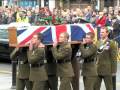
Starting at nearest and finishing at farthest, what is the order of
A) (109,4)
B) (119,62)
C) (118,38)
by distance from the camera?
1. (119,62)
2. (118,38)
3. (109,4)

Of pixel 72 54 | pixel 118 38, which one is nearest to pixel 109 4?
pixel 118 38

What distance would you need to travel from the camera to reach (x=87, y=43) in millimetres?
11297

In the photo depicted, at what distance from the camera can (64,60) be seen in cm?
1112

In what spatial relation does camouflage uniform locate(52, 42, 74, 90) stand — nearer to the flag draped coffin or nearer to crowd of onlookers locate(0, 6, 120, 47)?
the flag draped coffin

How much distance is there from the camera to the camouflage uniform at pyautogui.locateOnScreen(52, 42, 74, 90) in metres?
11.0

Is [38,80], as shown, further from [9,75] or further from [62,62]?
[9,75]

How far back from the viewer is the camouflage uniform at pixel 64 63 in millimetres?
10961

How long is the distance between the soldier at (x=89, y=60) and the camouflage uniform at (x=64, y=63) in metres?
0.36

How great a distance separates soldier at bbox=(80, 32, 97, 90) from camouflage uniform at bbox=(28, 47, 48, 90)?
0.92 m

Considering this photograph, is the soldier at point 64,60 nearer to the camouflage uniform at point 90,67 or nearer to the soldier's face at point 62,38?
the soldier's face at point 62,38

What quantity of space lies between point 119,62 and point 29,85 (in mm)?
8108

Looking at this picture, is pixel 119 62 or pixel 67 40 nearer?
pixel 67 40

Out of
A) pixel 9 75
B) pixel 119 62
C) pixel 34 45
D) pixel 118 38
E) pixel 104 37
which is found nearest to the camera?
pixel 34 45

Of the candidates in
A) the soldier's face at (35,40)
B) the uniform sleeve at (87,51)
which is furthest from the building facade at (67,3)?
the soldier's face at (35,40)
